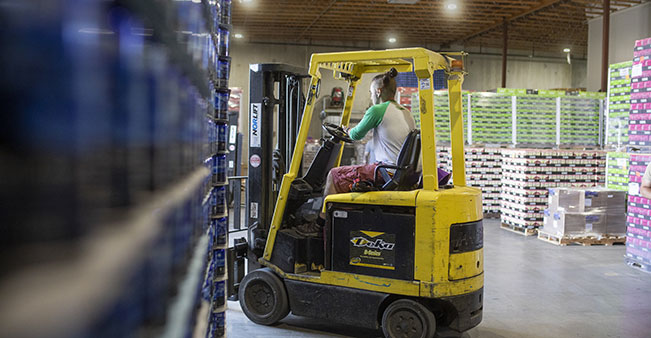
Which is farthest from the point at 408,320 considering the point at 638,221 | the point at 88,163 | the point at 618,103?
the point at 618,103

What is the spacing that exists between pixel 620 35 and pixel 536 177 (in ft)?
22.2

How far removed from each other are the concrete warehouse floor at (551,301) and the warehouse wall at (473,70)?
42.3ft

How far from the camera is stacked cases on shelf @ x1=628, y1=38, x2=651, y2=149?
716 centimetres

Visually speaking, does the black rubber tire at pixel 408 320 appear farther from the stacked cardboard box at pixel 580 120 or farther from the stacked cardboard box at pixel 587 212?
the stacked cardboard box at pixel 580 120

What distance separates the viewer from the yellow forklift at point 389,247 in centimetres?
404

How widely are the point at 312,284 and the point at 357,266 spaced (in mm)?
450

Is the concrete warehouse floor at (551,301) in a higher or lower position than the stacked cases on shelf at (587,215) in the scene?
lower

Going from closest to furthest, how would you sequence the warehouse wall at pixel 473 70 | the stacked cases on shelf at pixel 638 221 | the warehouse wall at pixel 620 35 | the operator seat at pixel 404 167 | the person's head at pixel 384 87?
the operator seat at pixel 404 167, the person's head at pixel 384 87, the stacked cases on shelf at pixel 638 221, the warehouse wall at pixel 620 35, the warehouse wall at pixel 473 70

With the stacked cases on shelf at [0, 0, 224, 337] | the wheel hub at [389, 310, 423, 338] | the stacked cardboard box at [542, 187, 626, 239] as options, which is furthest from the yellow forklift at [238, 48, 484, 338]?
the stacked cardboard box at [542, 187, 626, 239]

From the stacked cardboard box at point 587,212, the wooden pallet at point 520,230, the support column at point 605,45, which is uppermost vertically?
the support column at point 605,45

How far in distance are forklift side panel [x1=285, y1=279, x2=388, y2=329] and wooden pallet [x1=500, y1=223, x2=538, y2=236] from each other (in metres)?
6.56

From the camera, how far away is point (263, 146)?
526 centimetres

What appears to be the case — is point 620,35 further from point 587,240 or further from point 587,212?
point 587,240

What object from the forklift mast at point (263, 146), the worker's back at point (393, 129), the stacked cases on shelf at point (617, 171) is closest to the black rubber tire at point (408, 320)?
the worker's back at point (393, 129)
